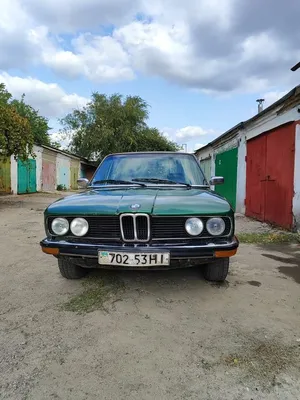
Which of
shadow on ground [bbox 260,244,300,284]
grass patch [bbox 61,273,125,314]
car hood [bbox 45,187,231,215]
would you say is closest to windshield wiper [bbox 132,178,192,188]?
car hood [bbox 45,187,231,215]

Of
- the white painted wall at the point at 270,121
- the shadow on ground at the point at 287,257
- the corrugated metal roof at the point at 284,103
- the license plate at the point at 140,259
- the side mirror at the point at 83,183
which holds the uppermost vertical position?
the corrugated metal roof at the point at 284,103

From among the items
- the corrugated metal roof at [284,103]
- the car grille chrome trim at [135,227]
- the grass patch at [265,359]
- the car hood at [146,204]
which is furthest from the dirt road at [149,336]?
the corrugated metal roof at [284,103]

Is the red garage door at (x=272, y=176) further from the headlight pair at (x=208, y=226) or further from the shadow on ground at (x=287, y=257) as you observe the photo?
the headlight pair at (x=208, y=226)

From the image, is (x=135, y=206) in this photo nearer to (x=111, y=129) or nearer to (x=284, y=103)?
(x=284, y=103)

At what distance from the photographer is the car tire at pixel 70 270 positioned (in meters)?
3.44

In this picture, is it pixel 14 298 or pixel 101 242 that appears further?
pixel 14 298

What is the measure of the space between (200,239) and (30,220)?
22.1 feet

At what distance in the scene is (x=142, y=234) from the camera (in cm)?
284

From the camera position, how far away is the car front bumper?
9.00ft

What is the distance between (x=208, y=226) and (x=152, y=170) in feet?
4.82

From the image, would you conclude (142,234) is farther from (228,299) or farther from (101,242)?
(228,299)

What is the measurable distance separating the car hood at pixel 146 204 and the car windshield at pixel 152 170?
2.13ft

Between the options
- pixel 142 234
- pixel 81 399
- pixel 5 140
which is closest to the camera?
pixel 81 399

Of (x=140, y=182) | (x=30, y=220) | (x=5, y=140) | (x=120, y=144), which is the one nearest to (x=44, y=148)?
(x=120, y=144)
